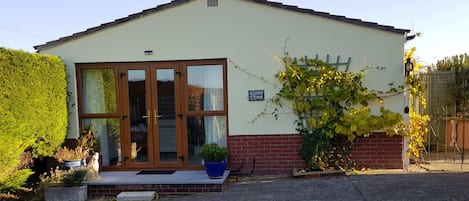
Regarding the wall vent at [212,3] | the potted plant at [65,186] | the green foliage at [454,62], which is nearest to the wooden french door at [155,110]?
the wall vent at [212,3]

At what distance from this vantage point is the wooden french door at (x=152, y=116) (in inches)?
248

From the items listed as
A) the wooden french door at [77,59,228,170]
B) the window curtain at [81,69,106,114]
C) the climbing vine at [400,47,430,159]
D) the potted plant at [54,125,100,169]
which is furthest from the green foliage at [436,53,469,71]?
the potted plant at [54,125,100,169]

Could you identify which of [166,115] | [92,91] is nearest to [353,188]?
[166,115]

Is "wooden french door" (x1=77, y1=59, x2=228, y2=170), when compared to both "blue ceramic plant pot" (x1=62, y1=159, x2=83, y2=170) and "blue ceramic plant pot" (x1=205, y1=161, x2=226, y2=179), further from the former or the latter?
"blue ceramic plant pot" (x1=205, y1=161, x2=226, y2=179)

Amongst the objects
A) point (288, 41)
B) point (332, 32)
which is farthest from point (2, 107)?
point (332, 32)

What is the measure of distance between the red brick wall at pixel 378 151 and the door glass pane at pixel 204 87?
268 cm

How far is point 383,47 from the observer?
6.00 m

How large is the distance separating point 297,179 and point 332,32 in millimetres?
2677

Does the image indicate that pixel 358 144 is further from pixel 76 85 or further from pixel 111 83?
pixel 76 85

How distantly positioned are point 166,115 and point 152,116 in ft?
0.86

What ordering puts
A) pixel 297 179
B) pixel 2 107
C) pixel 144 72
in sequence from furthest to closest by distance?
pixel 144 72, pixel 297 179, pixel 2 107

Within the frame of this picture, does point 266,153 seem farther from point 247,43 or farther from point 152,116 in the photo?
point 152,116

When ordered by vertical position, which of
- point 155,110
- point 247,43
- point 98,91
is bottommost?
point 155,110

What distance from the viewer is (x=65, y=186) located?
16.8 feet
